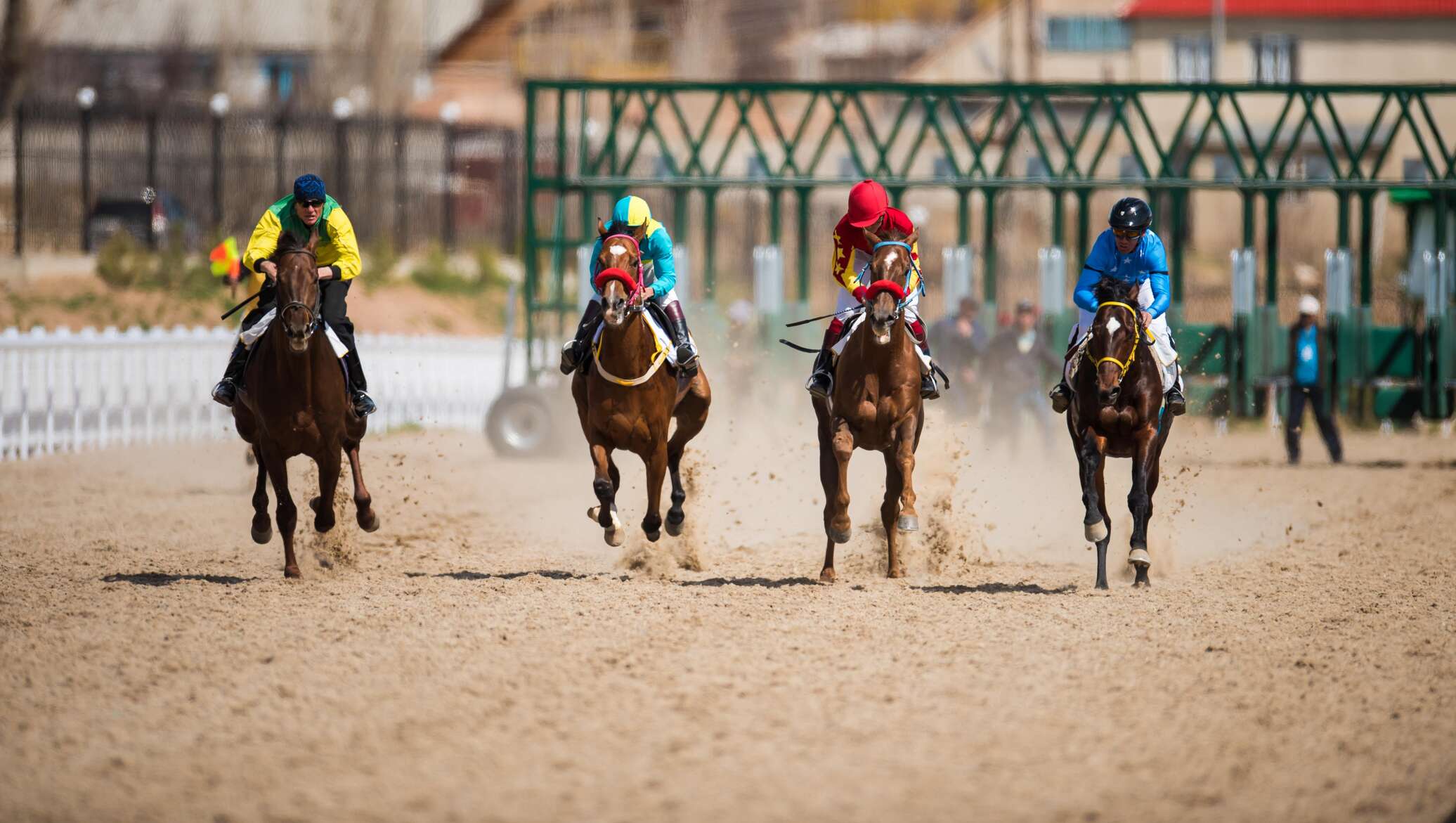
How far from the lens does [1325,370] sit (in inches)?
813

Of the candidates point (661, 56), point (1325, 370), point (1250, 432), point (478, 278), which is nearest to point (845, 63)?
point (661, 56)

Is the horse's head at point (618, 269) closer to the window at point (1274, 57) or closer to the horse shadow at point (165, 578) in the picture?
the horse shadow at point (165, 578)

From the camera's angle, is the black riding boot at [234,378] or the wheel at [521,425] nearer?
the black riding boot at [234,378]

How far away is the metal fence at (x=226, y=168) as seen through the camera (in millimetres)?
30891

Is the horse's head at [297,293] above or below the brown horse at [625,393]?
above

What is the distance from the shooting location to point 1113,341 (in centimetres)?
1066

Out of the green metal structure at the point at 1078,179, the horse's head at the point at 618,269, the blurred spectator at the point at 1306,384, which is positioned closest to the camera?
the horse's head at the point at 618,269

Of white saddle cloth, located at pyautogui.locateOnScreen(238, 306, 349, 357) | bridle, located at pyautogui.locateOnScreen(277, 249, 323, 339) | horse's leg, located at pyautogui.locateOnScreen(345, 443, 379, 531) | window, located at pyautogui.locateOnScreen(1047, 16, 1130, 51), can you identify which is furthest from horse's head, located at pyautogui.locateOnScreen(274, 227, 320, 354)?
window, located at pyautogui.locateOnScreen(1047, 16, 1130, 51)

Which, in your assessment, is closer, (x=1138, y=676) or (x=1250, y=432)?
(x=1138, y=676)

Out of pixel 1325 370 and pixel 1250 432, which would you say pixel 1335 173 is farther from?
pixel 1250 432

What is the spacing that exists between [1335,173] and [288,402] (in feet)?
48.6

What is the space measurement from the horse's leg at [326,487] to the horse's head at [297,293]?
2.42 feet

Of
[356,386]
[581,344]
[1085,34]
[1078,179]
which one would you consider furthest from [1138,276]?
[1085,34]

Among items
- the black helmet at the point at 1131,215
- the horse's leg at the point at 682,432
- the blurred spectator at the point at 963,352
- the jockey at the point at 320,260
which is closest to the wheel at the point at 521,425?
the blurred spectator at the point at 963,352
